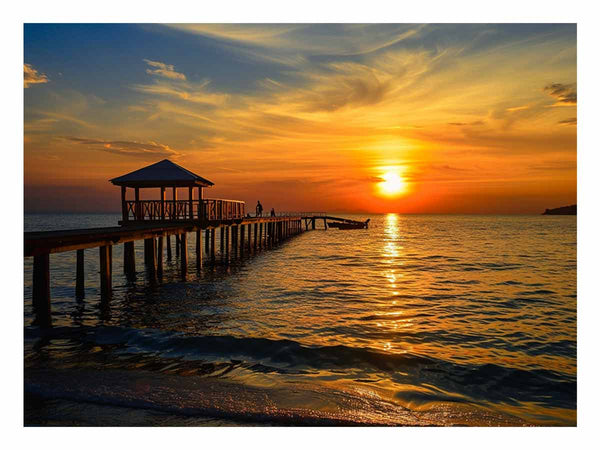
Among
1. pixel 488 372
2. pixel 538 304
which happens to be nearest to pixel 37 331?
pixel 488 372

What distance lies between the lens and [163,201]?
75.3 feet

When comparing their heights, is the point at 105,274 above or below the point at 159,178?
below

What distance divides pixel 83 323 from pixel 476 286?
16.3 m

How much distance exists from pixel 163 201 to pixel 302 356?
16139mm

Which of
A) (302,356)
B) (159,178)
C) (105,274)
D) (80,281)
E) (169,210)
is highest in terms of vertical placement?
(159,178)

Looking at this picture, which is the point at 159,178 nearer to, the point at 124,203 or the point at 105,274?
the point at 124,203

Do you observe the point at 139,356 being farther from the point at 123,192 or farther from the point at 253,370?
the point at 123,192

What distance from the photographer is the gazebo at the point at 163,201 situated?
74.9 feet

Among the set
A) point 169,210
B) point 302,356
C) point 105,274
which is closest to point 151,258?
point 169,210

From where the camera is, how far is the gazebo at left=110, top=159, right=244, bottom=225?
2284 cm

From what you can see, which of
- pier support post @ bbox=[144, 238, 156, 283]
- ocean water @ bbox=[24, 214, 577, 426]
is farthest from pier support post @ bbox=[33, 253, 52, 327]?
pier support post @ bbox=[144, 238, 156, 283]

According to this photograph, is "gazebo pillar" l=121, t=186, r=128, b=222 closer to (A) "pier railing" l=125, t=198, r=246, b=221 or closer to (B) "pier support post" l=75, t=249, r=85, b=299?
(A) "pier railing" l=125, t=198, r=246, b=221
